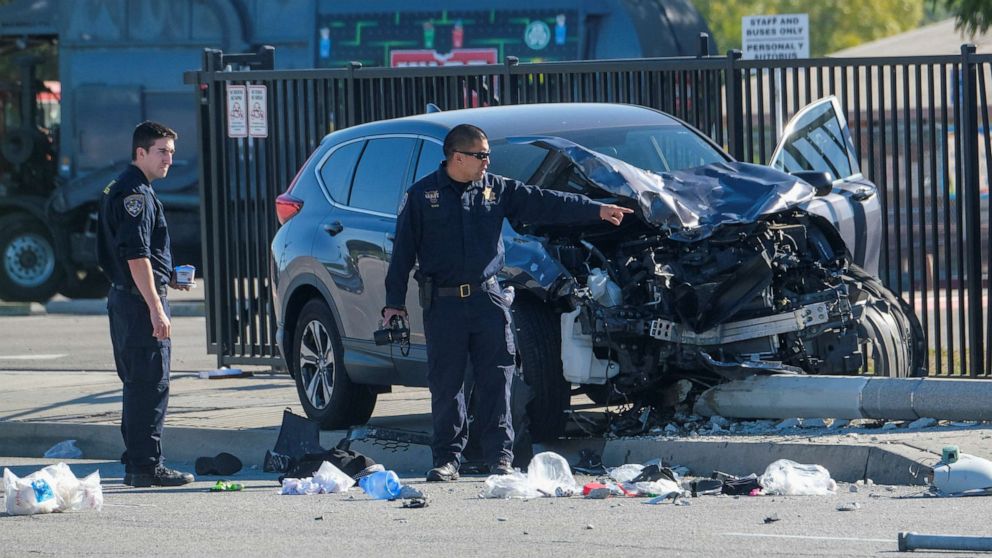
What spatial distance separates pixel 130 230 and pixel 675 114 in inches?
187

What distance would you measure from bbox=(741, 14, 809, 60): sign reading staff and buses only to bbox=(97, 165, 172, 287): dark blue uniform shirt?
10.1 meters

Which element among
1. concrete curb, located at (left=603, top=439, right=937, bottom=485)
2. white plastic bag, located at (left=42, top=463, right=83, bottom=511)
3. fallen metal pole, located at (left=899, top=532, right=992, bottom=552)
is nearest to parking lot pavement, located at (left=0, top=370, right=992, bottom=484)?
concrete curb, located at (left=603, top=439, right=937, bottom=485)

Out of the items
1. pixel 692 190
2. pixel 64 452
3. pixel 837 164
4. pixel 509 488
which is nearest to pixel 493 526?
pixel 509 488

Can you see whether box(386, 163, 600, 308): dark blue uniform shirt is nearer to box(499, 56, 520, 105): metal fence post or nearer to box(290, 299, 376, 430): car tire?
box(290, 299, 376, 430): car tire

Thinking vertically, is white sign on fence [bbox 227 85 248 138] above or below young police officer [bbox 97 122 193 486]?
above

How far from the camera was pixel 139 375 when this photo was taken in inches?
352

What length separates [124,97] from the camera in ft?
69.6

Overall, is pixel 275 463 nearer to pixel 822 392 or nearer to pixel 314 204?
pixel 314 204

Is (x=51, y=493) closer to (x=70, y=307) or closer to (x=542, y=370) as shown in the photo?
(x=542, y=370)

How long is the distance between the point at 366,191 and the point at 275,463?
1.77m

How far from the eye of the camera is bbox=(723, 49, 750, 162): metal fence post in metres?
11.9

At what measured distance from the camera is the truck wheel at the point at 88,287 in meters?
23.0

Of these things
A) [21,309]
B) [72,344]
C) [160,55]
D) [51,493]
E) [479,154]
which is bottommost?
[51,493]

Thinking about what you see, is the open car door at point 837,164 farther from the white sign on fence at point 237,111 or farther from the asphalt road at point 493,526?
the white sign on fence at point 237,111
